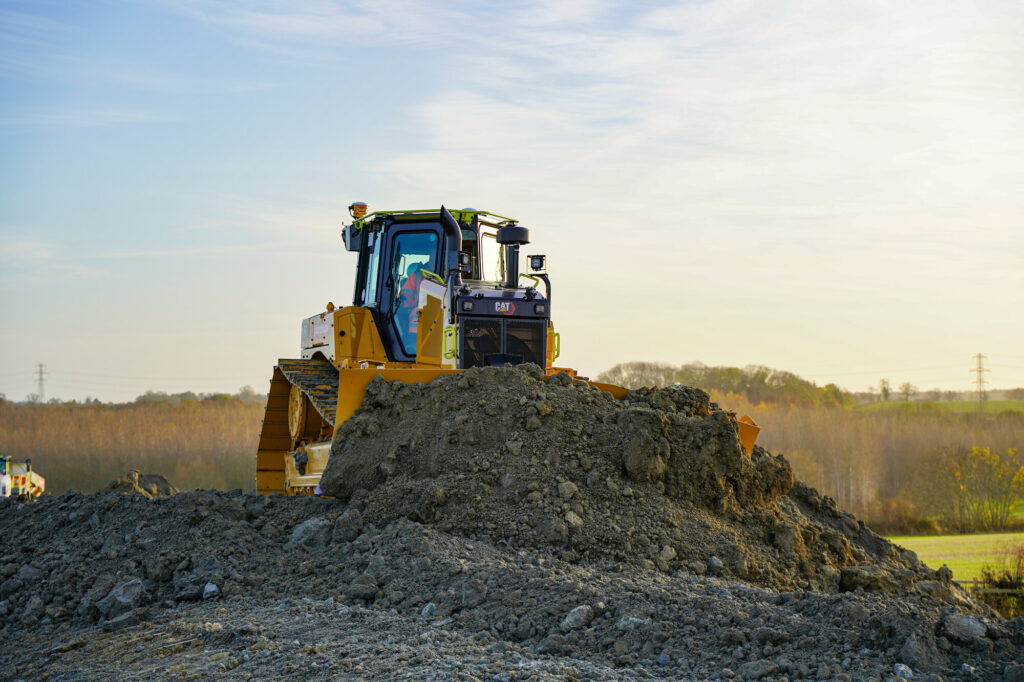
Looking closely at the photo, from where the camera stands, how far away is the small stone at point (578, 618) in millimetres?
5760

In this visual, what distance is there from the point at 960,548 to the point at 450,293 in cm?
2951

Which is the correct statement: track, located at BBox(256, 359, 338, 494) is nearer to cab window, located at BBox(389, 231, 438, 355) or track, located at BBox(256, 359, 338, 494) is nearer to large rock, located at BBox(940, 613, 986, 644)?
cab window, located at BBox(389, 231, 438, 355)

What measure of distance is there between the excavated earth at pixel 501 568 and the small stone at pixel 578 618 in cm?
2

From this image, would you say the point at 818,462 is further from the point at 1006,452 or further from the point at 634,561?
the point at 634,561

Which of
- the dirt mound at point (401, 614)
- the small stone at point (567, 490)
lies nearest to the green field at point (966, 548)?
the small stone at point (567, 490)

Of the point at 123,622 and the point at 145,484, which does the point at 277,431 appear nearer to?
the point at 145,484

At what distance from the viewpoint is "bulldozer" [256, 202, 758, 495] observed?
9.92 meters

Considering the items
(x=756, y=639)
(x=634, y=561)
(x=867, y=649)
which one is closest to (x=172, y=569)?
(x=634, y=561)

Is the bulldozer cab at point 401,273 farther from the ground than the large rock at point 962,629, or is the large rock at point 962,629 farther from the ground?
the bulldozer cab at point 401,273

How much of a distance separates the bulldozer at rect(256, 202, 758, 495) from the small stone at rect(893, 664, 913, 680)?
167 inches

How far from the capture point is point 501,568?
664cm

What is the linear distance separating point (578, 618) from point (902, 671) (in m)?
1.94

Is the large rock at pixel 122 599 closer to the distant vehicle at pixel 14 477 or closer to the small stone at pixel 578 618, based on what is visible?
the small stone at pixel 578 618

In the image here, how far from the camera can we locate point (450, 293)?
1009 centimetres
